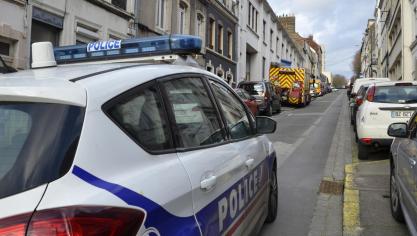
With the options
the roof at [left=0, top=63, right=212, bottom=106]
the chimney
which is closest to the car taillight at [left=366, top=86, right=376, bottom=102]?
the roof at [left=0, top=63, right=212, bottom=106]

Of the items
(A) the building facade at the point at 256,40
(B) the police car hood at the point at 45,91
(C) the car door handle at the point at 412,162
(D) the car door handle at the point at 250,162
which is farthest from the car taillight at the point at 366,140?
(A) the building facade at the point at 256,40

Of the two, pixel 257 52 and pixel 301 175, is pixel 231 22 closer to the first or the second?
pixel 257 52

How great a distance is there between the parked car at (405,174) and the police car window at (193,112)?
1892mm

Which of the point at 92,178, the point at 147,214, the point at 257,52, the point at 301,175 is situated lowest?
the point at 301,175

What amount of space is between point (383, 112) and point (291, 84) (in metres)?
23.3

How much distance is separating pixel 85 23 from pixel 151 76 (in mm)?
12061

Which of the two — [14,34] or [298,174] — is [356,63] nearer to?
[14,34]

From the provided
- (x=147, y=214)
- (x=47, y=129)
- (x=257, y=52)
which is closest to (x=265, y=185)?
(x=147, y=214)

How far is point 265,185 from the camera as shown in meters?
4.46

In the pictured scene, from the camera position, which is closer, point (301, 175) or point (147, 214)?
point (147, 214)

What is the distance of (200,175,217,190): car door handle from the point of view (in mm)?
2528

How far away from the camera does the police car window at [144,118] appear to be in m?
2.19

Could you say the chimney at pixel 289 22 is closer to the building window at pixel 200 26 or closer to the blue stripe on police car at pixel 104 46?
the building window at pixel 200 26

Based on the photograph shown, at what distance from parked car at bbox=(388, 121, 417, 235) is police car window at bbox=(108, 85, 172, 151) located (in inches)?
96.0
